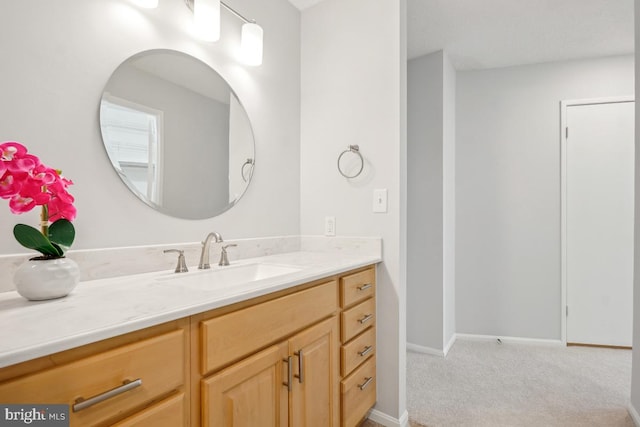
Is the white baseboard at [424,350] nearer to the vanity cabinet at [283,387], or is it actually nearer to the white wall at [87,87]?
the vanity cabinet at [283,387]

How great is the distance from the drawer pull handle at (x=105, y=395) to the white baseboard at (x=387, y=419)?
1485 millimetres

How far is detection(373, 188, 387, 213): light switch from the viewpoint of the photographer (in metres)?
1.85

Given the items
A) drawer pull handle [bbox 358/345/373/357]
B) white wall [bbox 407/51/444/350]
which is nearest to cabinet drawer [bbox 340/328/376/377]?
drawer pull handle [bbox 358/345/373/357]

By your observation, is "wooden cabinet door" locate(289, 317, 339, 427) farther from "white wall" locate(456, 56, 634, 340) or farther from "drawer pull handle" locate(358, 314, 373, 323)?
"white wall" locate(456, 56, 634, 340)

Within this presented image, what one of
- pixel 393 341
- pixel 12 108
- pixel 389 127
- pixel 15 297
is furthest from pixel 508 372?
pixel 12 108

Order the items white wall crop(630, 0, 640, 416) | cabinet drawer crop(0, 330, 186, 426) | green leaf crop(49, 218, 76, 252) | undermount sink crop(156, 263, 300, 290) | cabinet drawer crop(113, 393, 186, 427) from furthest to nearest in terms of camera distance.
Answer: white wall crop(630, 0, 640, 416) → undermount sink crop(156, 263, 300, 290) → green leaf crop(49, 218, 76, 252) → cabinet drawer crop(113, 393, 186, 427) → cabinet drawer crop(0, 330, 186, 426)

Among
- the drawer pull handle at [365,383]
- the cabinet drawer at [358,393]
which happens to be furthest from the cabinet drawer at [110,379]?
the drawer pull handle at [365,383]

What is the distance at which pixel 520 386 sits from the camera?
223 cm

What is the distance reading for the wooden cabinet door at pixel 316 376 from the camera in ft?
4.05

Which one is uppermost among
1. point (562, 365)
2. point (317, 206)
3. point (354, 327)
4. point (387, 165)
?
point (387, 165)

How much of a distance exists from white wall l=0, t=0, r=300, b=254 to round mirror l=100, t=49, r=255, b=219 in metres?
0.04

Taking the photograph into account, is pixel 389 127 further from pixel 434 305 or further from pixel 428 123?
pixel 434 305

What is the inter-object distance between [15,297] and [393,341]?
5.23ft

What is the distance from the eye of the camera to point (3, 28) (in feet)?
3.36
